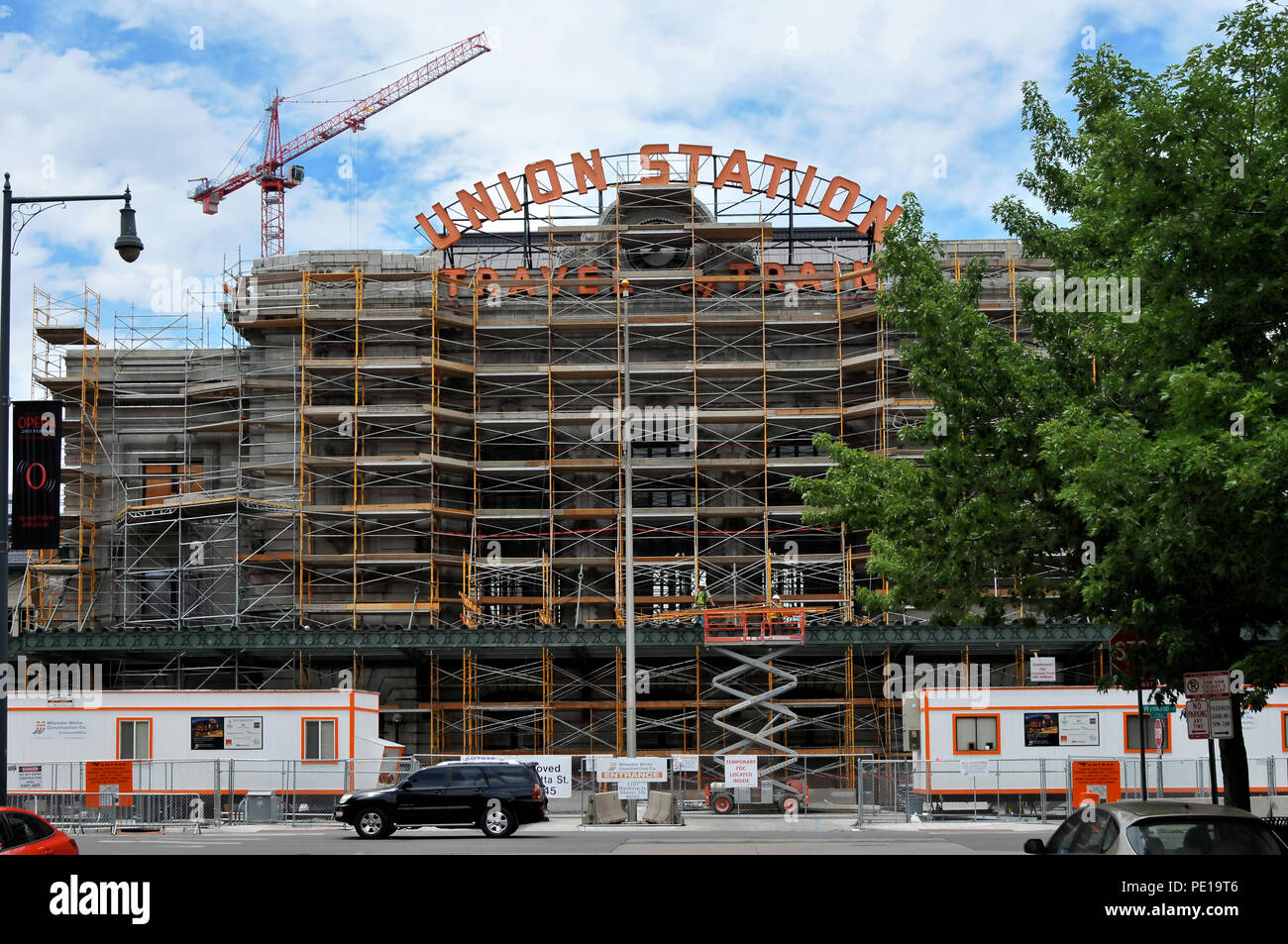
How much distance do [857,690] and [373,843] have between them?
29614 mm

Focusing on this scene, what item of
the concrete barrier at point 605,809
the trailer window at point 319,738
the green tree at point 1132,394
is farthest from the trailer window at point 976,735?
the trailer window at point 319,738

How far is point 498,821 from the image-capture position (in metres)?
26.1

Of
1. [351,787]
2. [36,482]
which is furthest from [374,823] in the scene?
[36,482]

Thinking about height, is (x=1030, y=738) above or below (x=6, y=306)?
below

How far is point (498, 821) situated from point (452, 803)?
3.27 ft

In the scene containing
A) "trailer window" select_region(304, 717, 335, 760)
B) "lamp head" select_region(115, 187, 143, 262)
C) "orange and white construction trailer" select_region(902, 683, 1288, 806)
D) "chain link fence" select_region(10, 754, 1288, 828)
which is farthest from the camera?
"trailer window" select_region(304, 717, 335, 760)

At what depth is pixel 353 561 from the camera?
51.0 meters

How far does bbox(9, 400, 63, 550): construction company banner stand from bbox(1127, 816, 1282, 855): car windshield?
50.3 feet

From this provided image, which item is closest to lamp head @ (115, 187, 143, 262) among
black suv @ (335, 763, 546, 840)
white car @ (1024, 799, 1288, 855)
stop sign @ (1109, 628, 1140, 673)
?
black suv @ (335, 763, 546, 840)

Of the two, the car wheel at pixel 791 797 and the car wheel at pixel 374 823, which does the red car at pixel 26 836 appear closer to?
the car wheel at pixel 374 823

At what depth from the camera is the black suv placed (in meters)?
26.0

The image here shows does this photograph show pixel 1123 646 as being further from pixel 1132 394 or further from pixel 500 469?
pixel 500 469

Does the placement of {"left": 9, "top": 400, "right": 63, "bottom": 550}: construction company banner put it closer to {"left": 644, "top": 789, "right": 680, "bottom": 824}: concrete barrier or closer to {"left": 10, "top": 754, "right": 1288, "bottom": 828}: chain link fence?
{"left": 10, "top": 754, "right": 1288, "bottom": 828}: chain link fence
